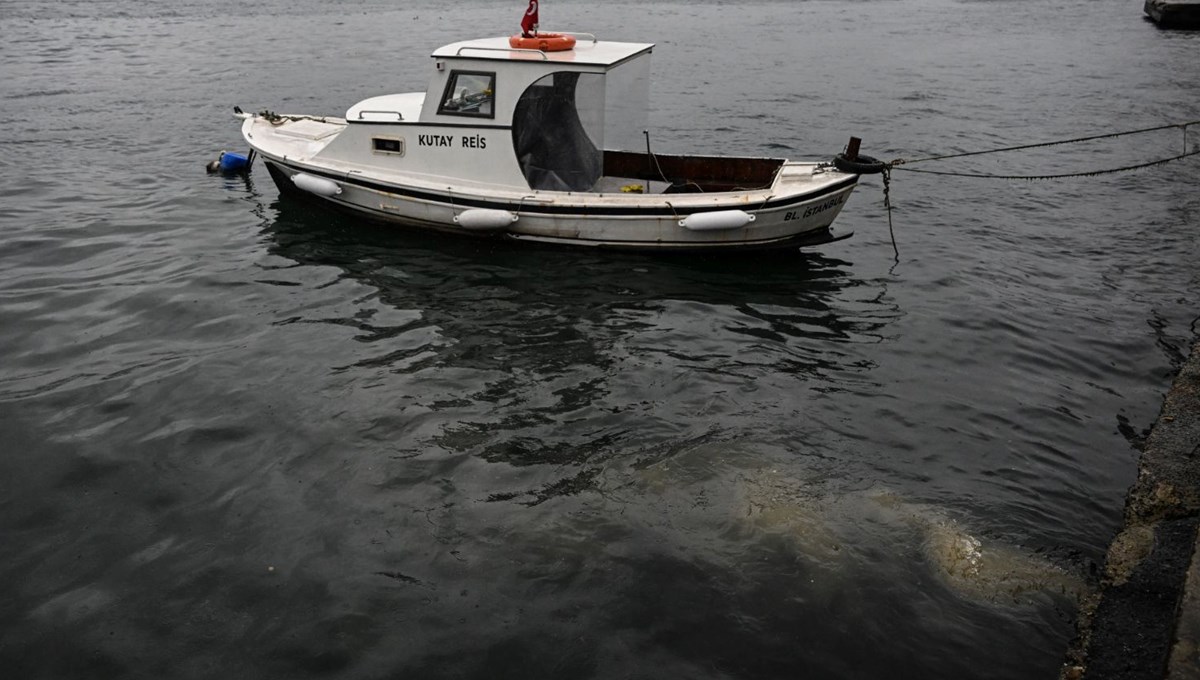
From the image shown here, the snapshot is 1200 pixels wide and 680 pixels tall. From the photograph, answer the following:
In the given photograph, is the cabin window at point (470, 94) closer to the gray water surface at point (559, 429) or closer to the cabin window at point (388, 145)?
the cabin window at point (388, 145)

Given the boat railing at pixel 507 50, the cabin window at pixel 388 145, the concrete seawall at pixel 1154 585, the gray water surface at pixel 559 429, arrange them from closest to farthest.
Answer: the concrete seawall at pixel 1154 585 < the gray water surface at pixel 559 429 < the boat railing at pixel 507 50 < the cabin window at pixel 388 145

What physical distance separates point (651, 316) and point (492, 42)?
5.11 meters

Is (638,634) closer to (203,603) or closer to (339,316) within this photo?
(203,603)

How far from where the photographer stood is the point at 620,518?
7.79m

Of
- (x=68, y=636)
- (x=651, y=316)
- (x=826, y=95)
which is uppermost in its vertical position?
(x=826, y=95)

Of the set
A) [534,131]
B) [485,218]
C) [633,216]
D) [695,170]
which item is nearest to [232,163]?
[485,218]

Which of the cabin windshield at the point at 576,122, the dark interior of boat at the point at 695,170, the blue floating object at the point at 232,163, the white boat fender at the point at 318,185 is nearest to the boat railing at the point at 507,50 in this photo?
the cabin windshield at the point at 576,122

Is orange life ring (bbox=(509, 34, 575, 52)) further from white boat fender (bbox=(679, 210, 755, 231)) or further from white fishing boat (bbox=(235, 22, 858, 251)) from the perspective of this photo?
white boat fender (bbox=(679, 210, 755, 231))

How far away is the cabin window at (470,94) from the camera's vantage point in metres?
12.8

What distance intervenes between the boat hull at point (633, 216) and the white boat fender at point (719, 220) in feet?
0.07

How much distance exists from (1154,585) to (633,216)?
8155 mm

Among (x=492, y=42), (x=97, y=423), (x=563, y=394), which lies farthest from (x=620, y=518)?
(x=492, y=42)

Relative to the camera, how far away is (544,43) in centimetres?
1279

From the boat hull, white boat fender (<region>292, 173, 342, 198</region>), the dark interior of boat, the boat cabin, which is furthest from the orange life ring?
white boat fender (<region>292, 173, 342, 198</region>)
